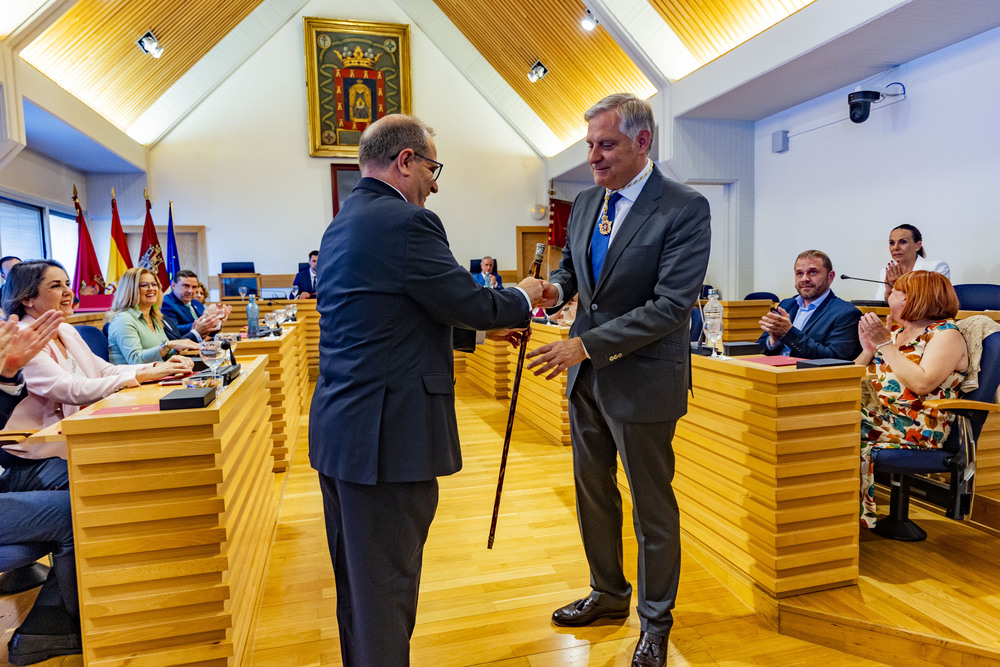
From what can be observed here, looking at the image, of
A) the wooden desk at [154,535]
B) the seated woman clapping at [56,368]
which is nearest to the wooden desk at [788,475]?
the wooden desk at [154,535]

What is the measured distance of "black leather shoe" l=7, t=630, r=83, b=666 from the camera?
1878 mm

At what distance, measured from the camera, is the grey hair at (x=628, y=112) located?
6.06 feet

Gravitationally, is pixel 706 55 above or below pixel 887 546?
above

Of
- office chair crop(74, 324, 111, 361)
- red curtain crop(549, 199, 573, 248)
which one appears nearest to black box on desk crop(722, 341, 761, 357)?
office chair crop(74, 324, 111, 361)

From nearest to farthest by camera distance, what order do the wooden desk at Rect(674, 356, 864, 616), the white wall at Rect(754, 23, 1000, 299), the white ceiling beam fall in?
the wooden desk at Rect(674, 356, 864, 616)
the white wall at Rect(754, 23, 1000, 299)
the white ceiling beam

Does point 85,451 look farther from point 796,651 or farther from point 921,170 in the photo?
point 921,170

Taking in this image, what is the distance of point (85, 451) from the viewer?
1628mm

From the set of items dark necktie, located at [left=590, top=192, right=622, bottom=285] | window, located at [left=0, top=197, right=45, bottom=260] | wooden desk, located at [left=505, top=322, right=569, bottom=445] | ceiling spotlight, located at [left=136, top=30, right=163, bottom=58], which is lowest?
wooden desk, located at [left=505, top=322, right=569, bottom=445]

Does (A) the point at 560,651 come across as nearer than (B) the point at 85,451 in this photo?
No

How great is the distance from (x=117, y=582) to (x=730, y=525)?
2.07m

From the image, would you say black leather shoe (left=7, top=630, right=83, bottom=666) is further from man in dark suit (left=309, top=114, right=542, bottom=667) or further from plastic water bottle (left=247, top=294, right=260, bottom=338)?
plastic water bottle (left=247, top=294, right=260, bottom=338)

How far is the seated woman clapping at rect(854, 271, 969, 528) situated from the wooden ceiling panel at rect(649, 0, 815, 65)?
11.6 ft

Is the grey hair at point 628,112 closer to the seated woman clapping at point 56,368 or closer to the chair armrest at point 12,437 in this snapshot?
the seated woman clapping at point 56,368

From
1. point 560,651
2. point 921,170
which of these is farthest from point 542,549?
point 921,170
